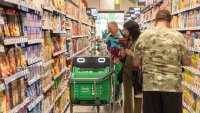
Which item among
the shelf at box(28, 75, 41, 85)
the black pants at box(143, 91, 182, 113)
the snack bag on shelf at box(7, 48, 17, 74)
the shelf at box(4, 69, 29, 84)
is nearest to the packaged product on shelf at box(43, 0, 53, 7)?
the shelf at box(28, 75, 41, 85)

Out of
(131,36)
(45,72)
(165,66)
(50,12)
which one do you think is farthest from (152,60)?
(50,12)

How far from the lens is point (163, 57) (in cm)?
355

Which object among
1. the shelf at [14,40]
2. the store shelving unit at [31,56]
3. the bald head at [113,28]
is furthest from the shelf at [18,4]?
the bald head at [113,28]

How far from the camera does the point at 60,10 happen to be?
602 centimetres

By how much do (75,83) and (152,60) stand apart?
1.50 meters

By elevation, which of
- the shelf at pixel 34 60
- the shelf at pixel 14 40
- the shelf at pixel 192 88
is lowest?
the shelf at pixel 192 88

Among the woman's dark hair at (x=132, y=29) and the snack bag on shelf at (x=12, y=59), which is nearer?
the snack bag on shelf at (x=12, y=59)

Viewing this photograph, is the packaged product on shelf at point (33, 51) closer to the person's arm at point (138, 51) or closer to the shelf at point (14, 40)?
the shelf at point (14, 40)

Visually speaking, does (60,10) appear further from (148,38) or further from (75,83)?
(148,38)

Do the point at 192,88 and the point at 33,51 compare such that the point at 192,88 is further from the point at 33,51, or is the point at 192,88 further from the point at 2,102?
the point at 2,102

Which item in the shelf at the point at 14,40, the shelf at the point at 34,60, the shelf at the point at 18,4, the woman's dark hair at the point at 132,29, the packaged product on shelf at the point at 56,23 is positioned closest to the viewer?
the shelf at the point at 14,40

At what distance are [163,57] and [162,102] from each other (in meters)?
0.56

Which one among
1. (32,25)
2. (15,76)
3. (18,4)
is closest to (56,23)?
(32,25)

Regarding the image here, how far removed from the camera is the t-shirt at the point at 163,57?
3516mm
